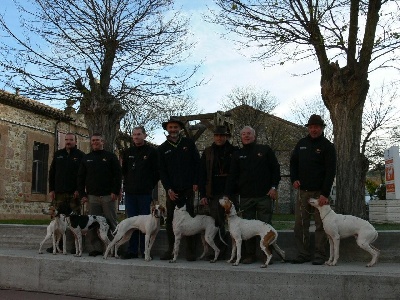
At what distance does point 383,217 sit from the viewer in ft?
56.0

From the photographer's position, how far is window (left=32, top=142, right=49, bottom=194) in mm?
22466

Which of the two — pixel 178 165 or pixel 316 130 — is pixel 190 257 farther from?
pixel 316 130

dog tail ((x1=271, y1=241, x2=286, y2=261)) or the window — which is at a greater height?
the window

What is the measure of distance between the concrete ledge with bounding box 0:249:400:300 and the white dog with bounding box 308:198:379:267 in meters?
0.20

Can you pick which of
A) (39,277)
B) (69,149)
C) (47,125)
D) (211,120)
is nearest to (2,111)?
(47,125)

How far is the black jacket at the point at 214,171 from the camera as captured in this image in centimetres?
757

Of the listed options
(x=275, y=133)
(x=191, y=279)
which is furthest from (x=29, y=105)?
(x=275, y=133)

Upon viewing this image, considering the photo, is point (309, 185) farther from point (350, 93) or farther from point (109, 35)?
point (109, 35)

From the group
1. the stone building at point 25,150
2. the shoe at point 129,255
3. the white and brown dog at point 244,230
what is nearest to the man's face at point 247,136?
the white and brown dog at point 244,230

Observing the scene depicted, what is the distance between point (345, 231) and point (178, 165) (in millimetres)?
2568

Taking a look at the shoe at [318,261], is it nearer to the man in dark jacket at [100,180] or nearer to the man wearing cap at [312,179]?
the man wearing cap at [312,179]

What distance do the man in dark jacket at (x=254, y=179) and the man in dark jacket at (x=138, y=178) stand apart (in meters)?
1.45

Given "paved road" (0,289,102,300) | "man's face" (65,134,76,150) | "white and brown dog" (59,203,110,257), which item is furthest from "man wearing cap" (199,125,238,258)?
"man's face" (65,134,76,150)

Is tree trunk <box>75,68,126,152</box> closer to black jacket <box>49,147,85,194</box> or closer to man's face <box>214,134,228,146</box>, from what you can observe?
black jacket <box>49,147,85,194</box>
